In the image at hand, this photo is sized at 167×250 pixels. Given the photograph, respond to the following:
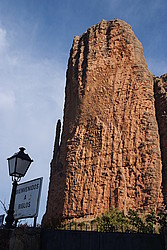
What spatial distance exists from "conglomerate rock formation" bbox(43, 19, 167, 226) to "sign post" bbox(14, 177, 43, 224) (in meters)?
9.70

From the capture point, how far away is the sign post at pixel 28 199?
227 inches

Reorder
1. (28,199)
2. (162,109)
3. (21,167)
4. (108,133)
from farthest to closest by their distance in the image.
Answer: (162,109) < (108,133) < (21,167) < (28,199)

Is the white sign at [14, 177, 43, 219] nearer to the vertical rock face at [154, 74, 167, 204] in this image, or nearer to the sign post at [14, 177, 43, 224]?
the sign post at [14, 177, 43, 224]

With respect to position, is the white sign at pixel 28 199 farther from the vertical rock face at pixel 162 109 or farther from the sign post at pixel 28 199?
the vertical rock face at pixel 162 109

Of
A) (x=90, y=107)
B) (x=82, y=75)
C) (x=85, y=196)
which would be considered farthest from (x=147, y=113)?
(x=85, y=196)

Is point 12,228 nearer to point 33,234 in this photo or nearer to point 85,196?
point 33,234

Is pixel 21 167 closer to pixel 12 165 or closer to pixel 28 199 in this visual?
pixel 12 165

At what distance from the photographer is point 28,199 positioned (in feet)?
19.8

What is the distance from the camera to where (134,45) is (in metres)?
20.6

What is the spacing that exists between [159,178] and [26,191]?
11993 mm

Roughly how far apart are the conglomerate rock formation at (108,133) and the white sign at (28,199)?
9.70 metres

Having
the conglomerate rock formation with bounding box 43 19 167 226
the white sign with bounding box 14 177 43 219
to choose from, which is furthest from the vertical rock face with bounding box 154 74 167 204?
the white sign with bounding box 14 177 43 219

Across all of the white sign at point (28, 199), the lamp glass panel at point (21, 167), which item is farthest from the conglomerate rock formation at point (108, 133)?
the lamp glass panel at point (21, 167)

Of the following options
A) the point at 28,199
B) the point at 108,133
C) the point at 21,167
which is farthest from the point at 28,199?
the point at 108,133
